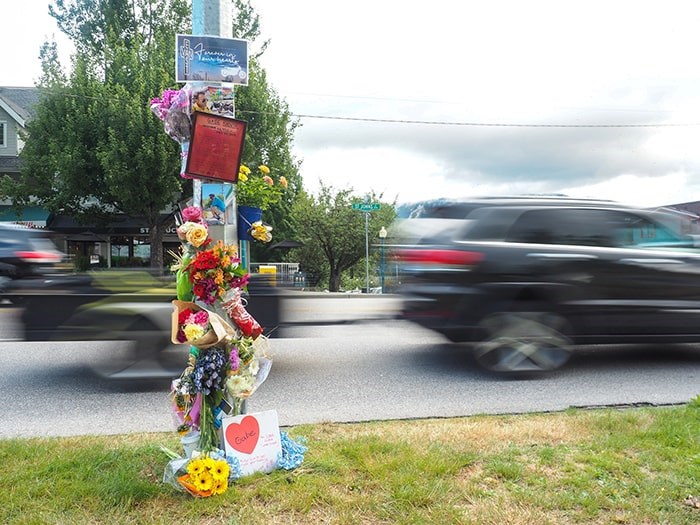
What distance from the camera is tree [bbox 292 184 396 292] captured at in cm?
2802

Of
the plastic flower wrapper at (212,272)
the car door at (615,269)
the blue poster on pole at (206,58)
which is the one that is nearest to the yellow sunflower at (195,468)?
the plastic flower wrapper at (212,272)

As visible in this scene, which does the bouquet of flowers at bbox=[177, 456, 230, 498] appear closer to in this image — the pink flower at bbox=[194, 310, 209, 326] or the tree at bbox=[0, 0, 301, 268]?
the pink flower at bbox=[194, 310, 209, 326]

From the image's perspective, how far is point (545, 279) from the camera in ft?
18.6

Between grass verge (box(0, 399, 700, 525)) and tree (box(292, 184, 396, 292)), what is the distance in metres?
24.0

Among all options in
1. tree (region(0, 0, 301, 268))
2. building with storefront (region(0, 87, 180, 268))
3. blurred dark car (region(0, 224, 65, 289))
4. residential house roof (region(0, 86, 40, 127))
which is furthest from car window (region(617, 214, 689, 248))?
residential house roof (region(0, 86, 40, 127))

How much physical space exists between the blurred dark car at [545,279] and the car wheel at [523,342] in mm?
11

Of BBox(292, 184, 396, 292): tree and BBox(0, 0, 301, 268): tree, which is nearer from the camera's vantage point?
BBox(0, 0, 301, 268): tree

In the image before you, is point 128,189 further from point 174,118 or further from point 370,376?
point 174,118

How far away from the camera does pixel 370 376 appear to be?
603 centimetres

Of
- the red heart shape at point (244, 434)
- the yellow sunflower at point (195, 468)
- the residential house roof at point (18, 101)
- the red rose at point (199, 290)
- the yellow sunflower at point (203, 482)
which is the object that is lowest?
the yellow sunflower at point (203, 482)

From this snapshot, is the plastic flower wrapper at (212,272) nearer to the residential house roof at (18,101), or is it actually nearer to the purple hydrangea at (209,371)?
the purple hydrangea at (209,371)

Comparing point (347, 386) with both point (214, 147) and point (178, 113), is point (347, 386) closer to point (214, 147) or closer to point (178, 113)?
point (214, 147)

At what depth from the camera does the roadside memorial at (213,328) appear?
9.51 ft

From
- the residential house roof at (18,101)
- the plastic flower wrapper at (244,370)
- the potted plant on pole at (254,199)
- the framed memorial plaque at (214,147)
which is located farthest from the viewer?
the residential house roof at (18,101)
